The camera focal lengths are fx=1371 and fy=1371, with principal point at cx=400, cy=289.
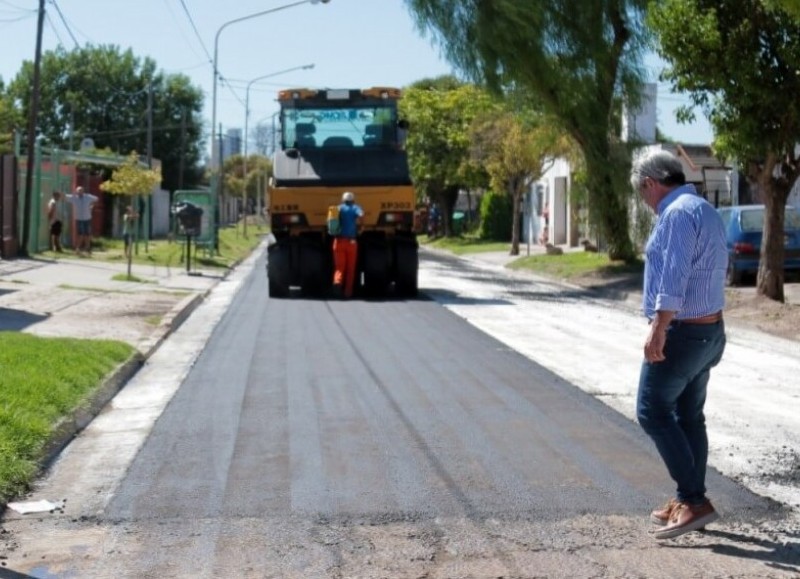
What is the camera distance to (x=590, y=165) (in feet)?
97.4

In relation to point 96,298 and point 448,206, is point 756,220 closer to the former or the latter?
point 96,298

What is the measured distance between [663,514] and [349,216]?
1619cm

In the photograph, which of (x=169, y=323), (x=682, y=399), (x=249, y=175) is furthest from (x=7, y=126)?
(x=249, y=175)

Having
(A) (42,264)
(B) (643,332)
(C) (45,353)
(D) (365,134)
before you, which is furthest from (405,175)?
(C) (45,353)

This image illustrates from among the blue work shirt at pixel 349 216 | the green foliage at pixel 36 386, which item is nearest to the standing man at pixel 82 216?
the blue work shirt at pixel 349 216

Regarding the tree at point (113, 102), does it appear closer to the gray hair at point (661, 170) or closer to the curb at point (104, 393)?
the curb at point (104, 393)

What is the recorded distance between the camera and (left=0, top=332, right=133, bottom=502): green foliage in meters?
8.09

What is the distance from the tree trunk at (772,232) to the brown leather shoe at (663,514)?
14127mm

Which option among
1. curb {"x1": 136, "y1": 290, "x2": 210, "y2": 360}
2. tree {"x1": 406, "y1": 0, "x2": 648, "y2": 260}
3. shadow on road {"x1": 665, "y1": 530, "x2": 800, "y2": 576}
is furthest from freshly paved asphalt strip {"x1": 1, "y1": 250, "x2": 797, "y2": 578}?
tree {"x1": 406, "y1": 0, "x2": 648, "y2": 260}

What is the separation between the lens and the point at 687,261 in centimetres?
640

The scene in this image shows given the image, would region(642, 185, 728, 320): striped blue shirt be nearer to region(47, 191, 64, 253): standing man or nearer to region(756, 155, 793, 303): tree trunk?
region(756, 155, 793, 303): tree trunk

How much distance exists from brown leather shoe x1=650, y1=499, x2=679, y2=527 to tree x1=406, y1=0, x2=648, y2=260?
71.5ft

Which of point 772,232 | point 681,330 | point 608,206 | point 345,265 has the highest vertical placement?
point 608,206

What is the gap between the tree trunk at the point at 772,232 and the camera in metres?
20.4
